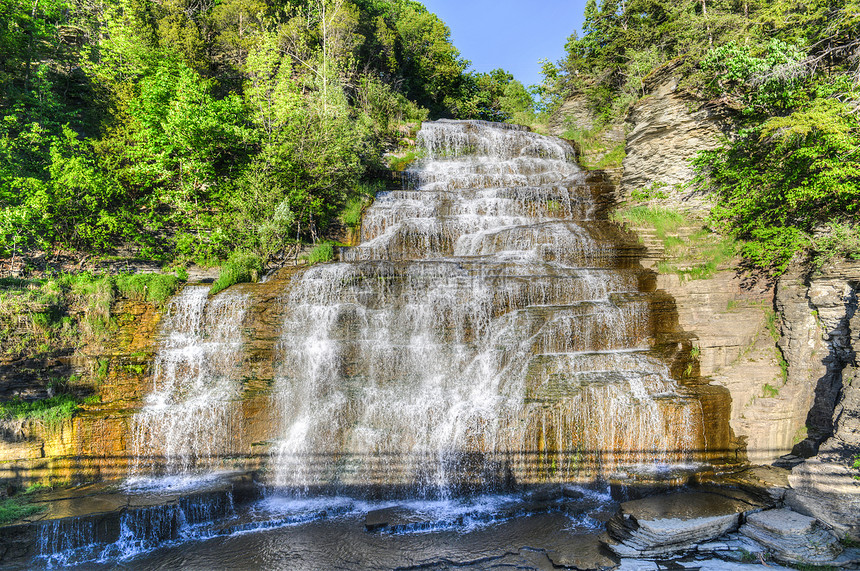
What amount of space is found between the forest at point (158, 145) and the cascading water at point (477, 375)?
15.2ft

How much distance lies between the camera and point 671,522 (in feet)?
21.4

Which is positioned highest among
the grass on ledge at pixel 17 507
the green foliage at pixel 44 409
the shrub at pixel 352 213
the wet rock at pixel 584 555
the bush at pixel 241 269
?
the shrub at pixel 352 213

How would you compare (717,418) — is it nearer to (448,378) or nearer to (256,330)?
(448,378)

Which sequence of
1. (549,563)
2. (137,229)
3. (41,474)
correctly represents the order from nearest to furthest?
(549,563)
(41,474)
(137,229)

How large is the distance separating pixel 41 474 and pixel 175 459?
247 cm

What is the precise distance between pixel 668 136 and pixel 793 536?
11474 millimetres

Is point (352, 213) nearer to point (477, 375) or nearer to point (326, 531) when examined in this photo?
point (477, 375)

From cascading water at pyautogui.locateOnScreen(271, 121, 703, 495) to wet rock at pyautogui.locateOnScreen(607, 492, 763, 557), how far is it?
127cm

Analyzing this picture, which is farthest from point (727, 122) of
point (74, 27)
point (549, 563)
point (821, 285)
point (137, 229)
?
point (74, 27)

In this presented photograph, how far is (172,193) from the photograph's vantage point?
13.8 meters

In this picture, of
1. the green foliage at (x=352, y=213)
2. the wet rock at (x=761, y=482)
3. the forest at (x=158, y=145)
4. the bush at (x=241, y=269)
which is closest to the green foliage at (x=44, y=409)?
the bush at (x=241, y=269)

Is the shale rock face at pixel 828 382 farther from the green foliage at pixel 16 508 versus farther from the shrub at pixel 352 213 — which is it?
the shrub at pixel 352 213

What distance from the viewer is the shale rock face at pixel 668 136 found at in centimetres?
1253

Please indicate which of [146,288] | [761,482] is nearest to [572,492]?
[761,482]
